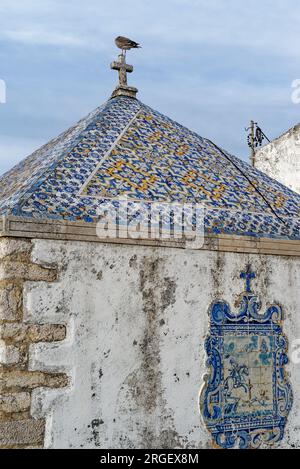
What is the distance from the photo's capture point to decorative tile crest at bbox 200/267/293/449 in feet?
13.8

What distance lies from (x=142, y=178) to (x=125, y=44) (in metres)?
2.03

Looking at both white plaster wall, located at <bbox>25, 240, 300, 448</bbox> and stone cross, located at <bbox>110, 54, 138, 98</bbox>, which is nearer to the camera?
white plaster wall, located at <bbox>25, 240, 300, 448</bbox>

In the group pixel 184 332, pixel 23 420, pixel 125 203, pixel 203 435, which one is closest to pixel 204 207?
pixel 125 203

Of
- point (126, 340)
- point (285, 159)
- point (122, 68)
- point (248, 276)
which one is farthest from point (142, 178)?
point (285, 159)

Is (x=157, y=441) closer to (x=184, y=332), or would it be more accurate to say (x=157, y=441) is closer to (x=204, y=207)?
(x=184, y=332)

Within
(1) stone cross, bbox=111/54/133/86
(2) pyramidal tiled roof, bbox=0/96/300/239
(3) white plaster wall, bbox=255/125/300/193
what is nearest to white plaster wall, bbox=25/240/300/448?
(2) pyramidal tiled roof, bbox=0/96/300/239

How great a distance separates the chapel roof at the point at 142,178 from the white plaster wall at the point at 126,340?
34cm

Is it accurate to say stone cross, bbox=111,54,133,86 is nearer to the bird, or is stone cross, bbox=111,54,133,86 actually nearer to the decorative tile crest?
the bird

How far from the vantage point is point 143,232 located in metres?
4.11

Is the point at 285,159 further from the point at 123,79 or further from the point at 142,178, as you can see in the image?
the point at 142,178

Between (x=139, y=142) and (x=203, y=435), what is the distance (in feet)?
8.24

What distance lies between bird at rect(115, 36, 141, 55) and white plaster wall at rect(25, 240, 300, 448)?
2766mm

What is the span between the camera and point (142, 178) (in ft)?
15.3

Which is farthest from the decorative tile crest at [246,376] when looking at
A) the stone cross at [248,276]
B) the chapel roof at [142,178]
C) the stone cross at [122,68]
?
the stone cross at [122,68]
